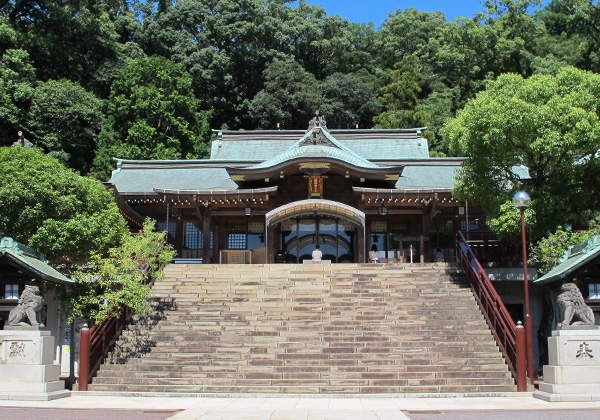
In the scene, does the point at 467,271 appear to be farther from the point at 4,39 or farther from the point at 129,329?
the point at 4,39

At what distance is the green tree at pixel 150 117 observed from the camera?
38.3m

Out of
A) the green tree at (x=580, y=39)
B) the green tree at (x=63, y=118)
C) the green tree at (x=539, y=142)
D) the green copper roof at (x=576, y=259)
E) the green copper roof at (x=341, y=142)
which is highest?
the green tree at (x=580, y=39)

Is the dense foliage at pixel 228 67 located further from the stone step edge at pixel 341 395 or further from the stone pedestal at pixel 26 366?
the stone step edge at pixel 341 395

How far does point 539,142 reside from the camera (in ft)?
47.2

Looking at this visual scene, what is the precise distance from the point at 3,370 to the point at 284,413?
6482mm

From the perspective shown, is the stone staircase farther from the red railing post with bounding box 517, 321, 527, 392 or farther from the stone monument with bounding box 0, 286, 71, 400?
the stone monument with bounding box 0, 286, 71, 400

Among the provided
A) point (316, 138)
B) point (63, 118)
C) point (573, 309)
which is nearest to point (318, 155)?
point (316, 138)

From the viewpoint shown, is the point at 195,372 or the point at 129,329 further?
the point at 129,329

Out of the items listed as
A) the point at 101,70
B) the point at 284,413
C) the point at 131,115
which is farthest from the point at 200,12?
the point at 284,413

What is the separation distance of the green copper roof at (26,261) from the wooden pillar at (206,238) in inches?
369

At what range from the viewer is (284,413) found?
372 inches

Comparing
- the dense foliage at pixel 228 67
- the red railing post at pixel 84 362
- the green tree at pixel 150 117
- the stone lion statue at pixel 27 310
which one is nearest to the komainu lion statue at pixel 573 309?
the red railing post at pixel 84 362

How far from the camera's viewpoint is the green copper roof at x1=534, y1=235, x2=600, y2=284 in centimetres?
1237

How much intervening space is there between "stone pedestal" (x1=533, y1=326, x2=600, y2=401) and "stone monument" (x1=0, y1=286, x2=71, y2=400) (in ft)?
34.4
